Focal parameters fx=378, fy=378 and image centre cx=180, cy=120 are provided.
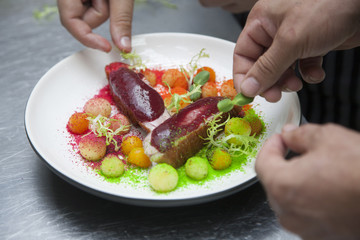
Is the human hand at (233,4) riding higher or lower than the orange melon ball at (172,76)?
higher

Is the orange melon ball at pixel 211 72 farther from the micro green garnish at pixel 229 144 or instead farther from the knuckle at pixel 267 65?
the knuckle at pixel 267 65

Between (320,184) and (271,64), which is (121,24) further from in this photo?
(320,184)

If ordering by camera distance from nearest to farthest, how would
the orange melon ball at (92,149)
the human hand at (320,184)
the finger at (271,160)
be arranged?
the human hand at (320,184) < the finger at (271,160) < the orange melon ball at (92,149)

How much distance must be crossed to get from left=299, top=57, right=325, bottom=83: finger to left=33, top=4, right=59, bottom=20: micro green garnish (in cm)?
162

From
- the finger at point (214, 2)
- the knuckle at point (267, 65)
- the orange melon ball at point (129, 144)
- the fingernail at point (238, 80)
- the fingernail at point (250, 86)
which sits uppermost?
the knuckle at point (267, 65)

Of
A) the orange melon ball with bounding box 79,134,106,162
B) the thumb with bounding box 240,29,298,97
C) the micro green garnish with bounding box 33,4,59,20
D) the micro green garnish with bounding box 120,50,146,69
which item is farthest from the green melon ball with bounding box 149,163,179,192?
the micro green garnish with bounding box 33,4,59,20

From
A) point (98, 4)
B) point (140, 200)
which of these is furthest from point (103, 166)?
point (98, 4)

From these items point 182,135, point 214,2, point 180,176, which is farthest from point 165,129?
point 214,2

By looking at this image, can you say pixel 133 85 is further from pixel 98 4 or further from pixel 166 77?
pixel 98 4

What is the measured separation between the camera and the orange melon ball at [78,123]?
1.34 metres

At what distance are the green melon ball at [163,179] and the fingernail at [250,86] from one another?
0.33 meters

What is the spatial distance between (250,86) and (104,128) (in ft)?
1.69

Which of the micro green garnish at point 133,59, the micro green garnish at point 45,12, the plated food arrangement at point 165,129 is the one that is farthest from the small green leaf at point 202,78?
the micro green garnish at point 45,12

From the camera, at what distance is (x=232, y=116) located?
1365 mm
